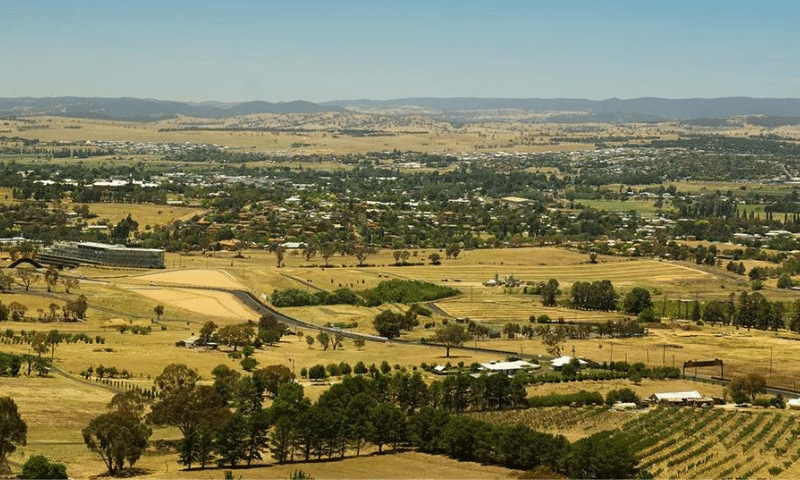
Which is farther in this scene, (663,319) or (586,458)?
(663,319)

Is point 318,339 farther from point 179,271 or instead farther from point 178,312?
point 179,271

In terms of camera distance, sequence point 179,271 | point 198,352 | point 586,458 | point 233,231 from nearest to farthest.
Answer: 1. point 586,458
2. point 198,352
3. point 179,271
4. point 233,231

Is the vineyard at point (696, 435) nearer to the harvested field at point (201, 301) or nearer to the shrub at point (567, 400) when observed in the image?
the shrub at point (567, 400)

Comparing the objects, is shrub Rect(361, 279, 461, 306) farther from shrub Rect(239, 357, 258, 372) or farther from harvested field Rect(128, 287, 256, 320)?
shrub Rect(239, 357, 258, 372)

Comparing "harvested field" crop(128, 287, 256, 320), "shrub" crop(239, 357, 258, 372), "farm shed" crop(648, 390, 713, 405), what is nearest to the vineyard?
"farm shed" crop(648, 390, 713, 405)

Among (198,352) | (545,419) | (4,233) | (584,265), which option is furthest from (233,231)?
(545,419)

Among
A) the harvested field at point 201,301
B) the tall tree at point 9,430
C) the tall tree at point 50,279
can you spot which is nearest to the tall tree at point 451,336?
the harvested field at point 201,301
